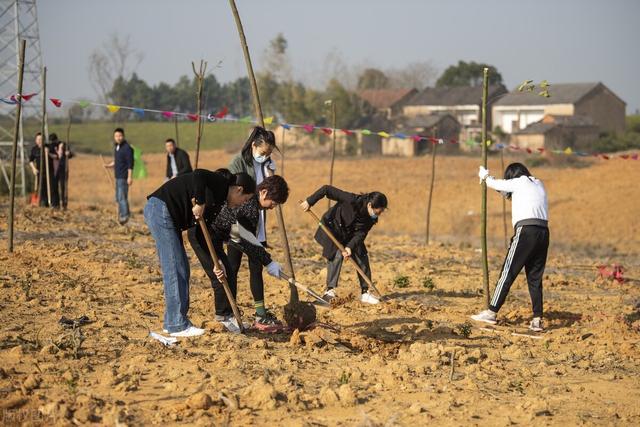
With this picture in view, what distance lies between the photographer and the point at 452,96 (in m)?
58.4

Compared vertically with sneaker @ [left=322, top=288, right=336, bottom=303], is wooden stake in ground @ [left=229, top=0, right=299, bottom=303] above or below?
above

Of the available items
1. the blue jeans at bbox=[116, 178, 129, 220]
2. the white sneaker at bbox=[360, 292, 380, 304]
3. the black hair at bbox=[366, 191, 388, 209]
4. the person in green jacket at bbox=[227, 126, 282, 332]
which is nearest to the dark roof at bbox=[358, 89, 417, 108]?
the blue jeans at bbox=[116, 178, 129, 220]

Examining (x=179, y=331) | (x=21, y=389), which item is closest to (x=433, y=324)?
(x=179, y=331)

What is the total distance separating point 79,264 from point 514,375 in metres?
5.92

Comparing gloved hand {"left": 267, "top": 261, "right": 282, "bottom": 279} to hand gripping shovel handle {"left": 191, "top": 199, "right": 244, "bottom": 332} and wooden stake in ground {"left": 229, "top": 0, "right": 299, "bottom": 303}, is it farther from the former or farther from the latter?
wooden stake in ground {"left": 229, "top": 0, "right": 299, "bottom": 303}

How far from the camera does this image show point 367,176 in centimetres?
3447

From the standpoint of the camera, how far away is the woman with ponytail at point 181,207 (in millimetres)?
6363

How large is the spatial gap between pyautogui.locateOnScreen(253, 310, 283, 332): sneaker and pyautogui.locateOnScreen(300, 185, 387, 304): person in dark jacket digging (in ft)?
5.08

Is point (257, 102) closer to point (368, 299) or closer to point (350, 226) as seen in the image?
point (350, 226)

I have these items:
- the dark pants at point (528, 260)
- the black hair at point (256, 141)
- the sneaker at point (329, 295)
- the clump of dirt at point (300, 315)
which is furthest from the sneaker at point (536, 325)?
the black hair at point (256, 141)

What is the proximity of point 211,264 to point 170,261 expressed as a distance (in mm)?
458

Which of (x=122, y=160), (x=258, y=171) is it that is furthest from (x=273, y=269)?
(x=122, y=160)

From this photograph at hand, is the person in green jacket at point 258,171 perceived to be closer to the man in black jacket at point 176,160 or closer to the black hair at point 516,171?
the black hair at point 516,171

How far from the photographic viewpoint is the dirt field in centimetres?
531
